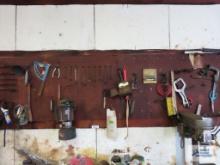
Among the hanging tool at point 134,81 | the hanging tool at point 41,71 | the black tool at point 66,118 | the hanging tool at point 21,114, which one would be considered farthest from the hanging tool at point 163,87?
the hanging tool at point 21,114

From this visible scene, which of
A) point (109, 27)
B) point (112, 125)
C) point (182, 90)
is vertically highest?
point (109, 27)

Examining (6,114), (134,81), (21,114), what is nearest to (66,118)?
(21,114)

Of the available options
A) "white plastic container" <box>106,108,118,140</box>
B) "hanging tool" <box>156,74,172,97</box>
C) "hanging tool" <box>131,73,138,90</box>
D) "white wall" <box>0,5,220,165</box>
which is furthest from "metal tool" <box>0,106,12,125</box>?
"hanging tool" <box>156,74,172,97</box>

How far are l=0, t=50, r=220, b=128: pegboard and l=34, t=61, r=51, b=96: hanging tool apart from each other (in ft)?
0.08

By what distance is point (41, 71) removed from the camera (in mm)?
2158

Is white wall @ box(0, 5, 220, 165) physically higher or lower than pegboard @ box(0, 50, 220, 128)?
higher

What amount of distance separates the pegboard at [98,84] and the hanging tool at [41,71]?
25mm

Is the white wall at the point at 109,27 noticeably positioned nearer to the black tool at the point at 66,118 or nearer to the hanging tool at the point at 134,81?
the hanging tool at the point at 134,81

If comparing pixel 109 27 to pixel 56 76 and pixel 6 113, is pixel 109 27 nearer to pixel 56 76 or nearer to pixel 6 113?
pixel 56 76

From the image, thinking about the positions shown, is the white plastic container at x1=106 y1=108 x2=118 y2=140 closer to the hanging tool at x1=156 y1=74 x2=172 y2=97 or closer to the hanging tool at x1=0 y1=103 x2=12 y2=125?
the hanging tool at x1=156 y1=74 x2=172 y2=97

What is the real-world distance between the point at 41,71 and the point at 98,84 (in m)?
0.40

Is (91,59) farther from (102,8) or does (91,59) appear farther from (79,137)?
(79,137)

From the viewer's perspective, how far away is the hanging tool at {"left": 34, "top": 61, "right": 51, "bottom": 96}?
215cm

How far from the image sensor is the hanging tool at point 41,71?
215cm
